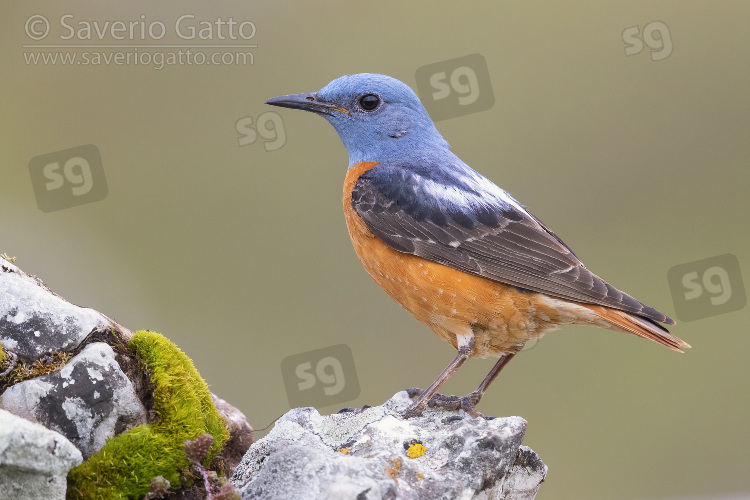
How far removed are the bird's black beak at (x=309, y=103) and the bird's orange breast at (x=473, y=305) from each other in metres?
1.59

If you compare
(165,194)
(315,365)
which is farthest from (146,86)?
(315,365)

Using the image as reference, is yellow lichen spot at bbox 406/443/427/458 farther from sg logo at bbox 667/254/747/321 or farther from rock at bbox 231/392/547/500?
sg logo at bbox 667/254/747/321

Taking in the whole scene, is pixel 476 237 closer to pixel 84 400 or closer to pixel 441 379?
pixel 441 379

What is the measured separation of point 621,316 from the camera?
19.4 feet

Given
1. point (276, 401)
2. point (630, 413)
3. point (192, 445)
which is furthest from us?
point (630, 413)

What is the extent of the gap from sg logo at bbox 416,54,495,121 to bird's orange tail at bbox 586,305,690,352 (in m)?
3.96

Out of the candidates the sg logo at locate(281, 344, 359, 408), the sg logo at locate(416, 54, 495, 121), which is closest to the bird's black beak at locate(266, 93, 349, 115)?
the sg logo at locate(281, 344, 359, 408)

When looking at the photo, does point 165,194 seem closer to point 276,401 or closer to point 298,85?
point 298,85

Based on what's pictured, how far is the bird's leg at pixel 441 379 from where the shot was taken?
564 cm

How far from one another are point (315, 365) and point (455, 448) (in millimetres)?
3167

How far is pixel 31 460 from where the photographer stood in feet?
11.4

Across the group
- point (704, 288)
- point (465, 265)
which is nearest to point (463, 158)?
point (704, 288)

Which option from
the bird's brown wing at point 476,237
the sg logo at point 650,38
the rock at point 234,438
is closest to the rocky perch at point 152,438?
the rock at point 234,438

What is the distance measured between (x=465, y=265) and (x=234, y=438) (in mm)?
2121
